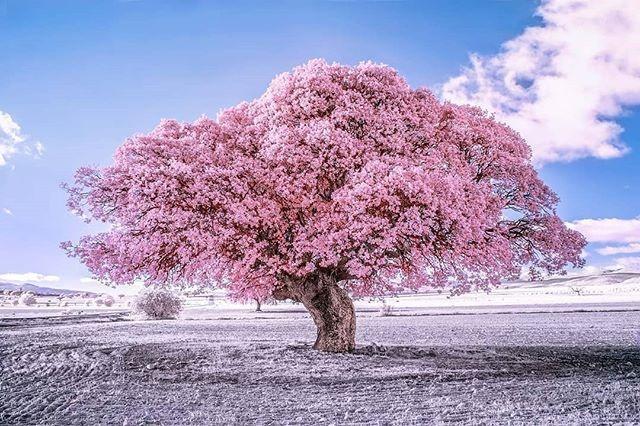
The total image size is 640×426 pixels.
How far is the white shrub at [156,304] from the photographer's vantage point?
6041 centimetres

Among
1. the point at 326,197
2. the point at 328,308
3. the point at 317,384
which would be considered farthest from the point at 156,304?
the point at 317,384

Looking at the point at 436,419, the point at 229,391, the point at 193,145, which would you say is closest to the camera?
the point at 436,419

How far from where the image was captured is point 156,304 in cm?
6078

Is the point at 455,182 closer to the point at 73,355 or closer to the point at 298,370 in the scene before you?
the point at 298,370

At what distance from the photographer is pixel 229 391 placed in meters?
14.6

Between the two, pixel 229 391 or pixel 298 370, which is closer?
pixel 229 391

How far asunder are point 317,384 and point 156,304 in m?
48.7

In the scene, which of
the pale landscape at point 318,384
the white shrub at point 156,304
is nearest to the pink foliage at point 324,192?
the pale landscape at point 318,384

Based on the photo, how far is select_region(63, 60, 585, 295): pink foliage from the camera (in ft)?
60.5

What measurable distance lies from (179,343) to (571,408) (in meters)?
20.2

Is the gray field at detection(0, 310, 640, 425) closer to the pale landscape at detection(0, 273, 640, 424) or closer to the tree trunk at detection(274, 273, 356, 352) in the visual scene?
the pale landscape at detection(0, 273, 640, 424)

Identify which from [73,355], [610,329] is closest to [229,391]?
[73,355]

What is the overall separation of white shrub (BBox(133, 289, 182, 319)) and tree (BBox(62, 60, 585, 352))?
131 feet

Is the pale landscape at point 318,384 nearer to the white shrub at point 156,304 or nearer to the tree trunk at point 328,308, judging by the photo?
the tree trunk at point 328,308
